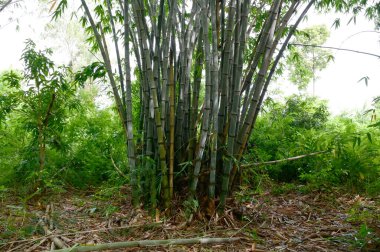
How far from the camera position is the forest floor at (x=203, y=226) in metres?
1.81

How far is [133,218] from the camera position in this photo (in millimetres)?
2213

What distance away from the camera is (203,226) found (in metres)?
2.08

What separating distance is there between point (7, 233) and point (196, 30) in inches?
66.3

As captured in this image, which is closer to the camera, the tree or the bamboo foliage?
the bamboo foliage

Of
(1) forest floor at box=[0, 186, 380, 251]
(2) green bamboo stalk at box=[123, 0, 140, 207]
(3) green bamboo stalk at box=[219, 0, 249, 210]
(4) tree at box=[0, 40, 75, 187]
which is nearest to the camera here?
(1) forest floor at box=[0, 186, 380, 251]

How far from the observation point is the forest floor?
1807 millimetres

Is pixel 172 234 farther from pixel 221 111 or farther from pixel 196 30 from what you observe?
pixel 196 30

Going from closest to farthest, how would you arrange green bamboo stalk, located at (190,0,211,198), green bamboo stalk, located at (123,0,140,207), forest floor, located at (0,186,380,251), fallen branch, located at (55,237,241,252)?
fallen branch, located at (55,237,241,252)
forest floor, located at (0,186,380,251)
green bamboo stalk, located at (190,0,211,198)
green bamboo stalk, located at (123,0,140,207)

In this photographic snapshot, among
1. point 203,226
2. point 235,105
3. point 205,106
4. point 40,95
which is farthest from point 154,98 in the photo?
point 40,95

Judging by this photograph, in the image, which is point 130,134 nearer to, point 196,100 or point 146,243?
point 196,100

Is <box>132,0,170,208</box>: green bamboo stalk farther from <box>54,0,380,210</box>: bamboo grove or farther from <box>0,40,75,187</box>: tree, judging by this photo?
<box>0,40,75,187</box>: tree

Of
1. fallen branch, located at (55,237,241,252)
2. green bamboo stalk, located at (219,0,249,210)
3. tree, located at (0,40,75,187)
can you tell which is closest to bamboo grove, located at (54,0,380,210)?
green bamboo stalk, located at (219,0,249,210)

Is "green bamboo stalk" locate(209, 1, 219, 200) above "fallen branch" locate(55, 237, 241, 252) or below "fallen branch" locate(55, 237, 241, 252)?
above

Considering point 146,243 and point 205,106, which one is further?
point 205,106
